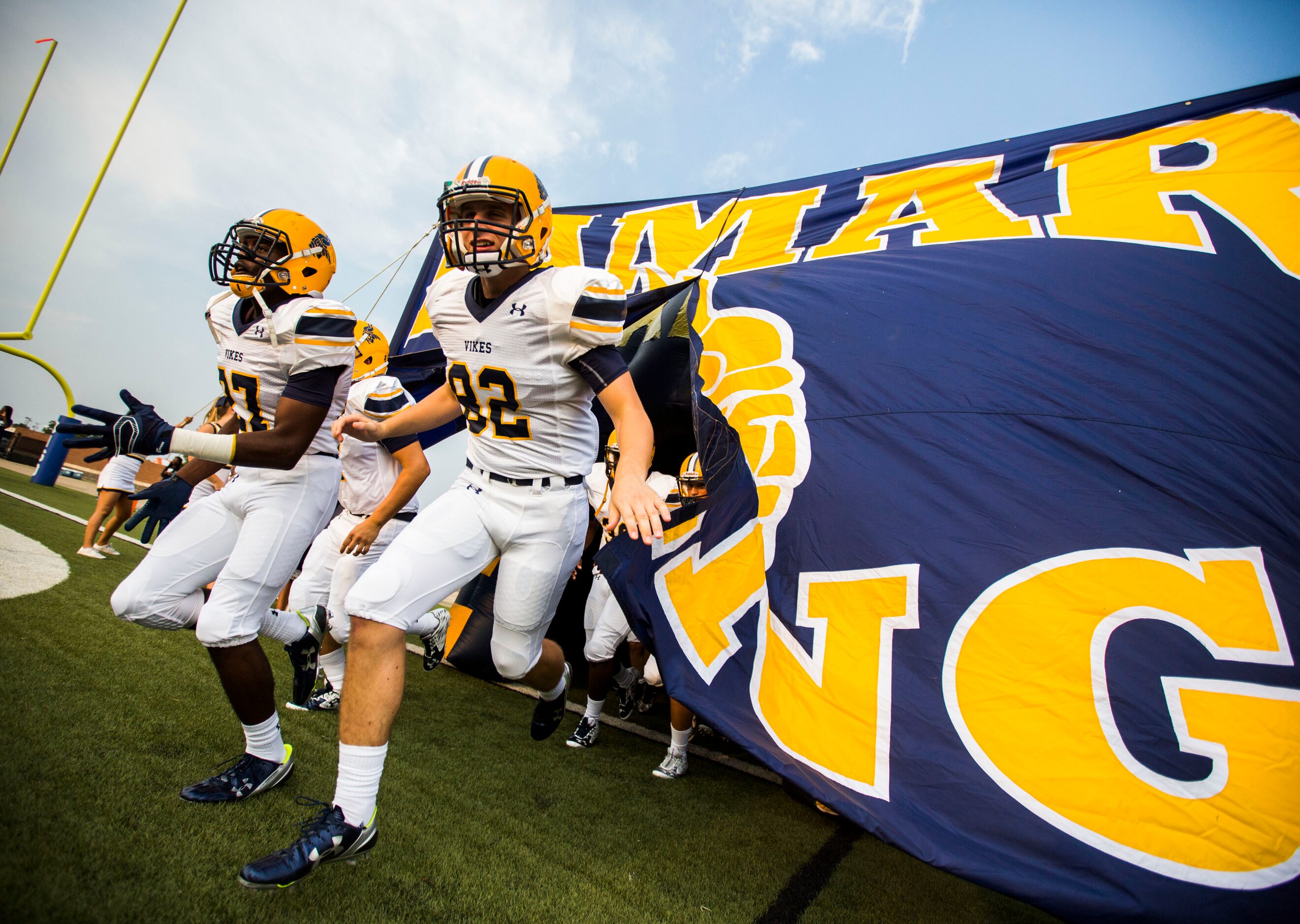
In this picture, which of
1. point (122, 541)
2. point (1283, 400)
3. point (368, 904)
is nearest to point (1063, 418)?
point (1283, 400)

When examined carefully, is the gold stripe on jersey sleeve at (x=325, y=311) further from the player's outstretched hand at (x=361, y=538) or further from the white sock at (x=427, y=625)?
the white sock at (x=427, y=625)

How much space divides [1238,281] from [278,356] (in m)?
3.71

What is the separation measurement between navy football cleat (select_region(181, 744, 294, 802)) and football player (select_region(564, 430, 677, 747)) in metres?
1.64

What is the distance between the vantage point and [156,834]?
1.87 meters

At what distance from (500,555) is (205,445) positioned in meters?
1.05

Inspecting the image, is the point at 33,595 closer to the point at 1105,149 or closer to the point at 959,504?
the point at 959,504

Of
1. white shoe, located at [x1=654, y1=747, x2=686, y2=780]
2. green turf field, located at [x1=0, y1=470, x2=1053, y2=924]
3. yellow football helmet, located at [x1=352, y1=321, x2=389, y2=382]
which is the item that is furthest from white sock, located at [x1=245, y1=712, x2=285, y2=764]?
yellow football helmet, located at [x1=352, y1=321, x2=389, y2=382]

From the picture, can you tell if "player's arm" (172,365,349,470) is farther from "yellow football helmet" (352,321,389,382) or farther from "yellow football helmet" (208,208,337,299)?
"yellow football helmet" (352,321,389,382)

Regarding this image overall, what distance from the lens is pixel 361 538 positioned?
11.1 feet

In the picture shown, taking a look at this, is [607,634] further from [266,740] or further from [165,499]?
[165,499]

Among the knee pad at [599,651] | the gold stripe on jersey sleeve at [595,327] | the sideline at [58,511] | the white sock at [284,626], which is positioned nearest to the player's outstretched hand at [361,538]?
the white sock at [284,626]

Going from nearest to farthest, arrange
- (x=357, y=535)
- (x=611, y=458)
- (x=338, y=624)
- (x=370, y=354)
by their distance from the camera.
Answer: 1. (x=357, y=535)
2. (x=338, y=624)
3. (x=611, y=458)
4. (x=370, y=354)

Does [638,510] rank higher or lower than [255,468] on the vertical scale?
higher

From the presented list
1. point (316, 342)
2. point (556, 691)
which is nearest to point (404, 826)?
point (556, 691)
